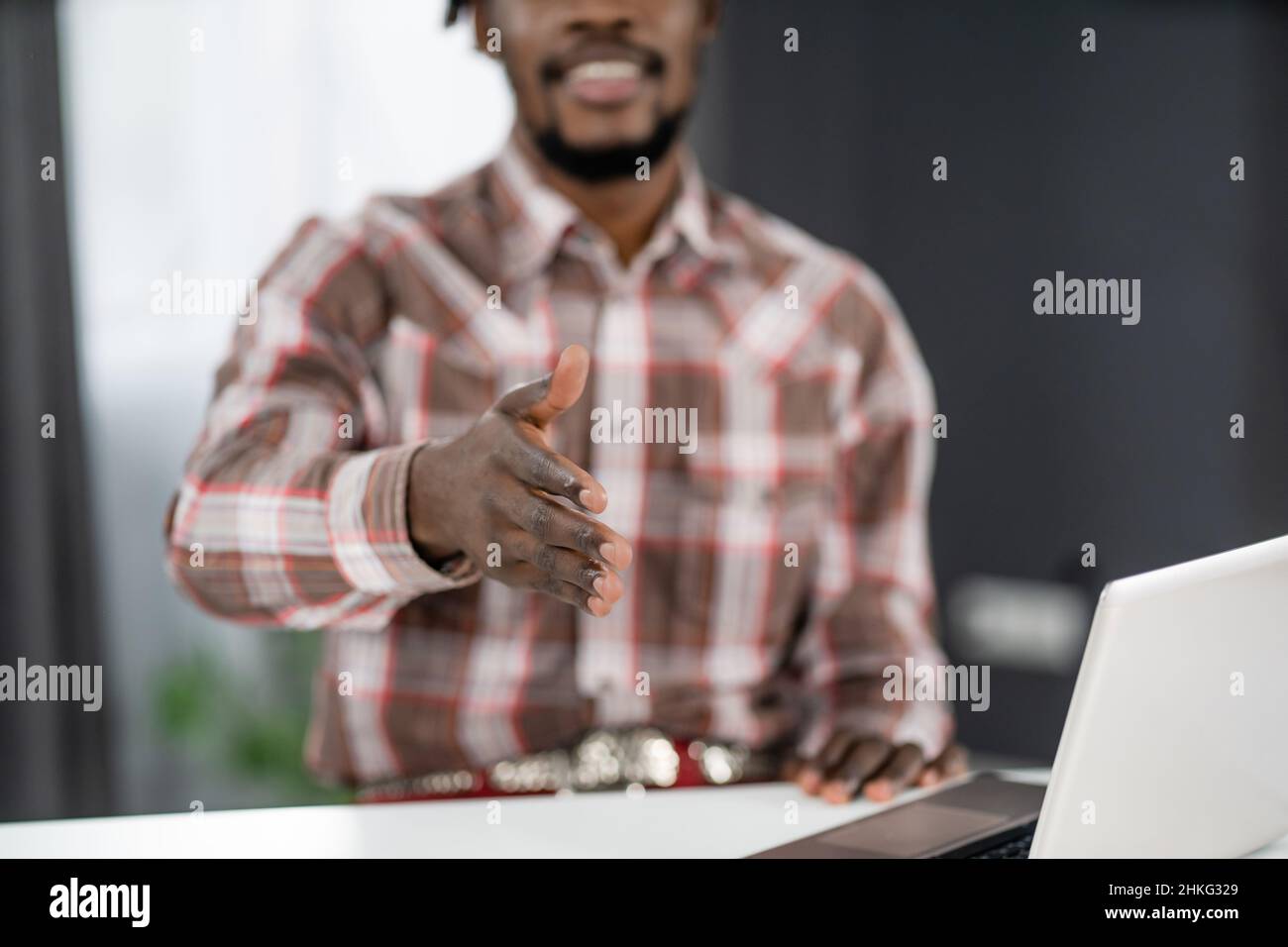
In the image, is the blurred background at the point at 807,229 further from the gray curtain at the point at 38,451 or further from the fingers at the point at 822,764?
the fingers at the point at 822,764

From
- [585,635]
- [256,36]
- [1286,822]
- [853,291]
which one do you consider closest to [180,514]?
[585,635]

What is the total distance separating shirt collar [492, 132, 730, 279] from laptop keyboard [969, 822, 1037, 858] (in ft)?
2.47

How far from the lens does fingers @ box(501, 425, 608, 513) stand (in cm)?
71

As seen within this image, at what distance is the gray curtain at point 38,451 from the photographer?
5.79 feet

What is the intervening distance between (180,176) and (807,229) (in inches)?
45.7

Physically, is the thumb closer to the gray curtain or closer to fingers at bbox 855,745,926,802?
fingers at bbox 855,745,926,802

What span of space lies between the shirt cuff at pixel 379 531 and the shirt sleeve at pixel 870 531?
0.54 m

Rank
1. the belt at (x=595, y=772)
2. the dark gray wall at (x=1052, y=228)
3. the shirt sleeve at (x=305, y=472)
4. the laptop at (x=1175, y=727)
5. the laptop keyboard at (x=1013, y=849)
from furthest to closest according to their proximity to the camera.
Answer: the dark gray wall at (x=1052, y=228)
the belt at (x=595, y=772)
the shirt sleeve at (x=305, y=472)
the laptop keyboard at (x=1013, y=849)
the laptop at (x=1175, y=727)

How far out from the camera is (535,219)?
4.24ft

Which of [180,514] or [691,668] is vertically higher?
[180,514]

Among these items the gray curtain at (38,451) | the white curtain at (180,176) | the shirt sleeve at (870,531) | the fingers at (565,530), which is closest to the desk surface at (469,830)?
the fingers at (565,530)
